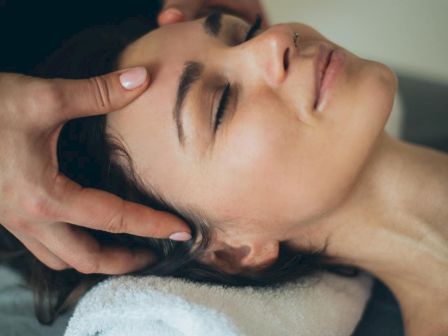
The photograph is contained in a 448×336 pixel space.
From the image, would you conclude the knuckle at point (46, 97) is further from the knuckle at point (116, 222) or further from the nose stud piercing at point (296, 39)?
the nose stud piercing at point (296, 39)

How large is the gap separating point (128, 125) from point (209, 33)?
242mm

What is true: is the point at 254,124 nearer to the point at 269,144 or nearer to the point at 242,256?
the point at 269,144

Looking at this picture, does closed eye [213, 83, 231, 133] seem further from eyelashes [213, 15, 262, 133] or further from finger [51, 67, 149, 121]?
finger [51, 67, 149, 121]

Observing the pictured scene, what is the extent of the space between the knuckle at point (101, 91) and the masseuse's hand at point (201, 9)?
0.34 meters

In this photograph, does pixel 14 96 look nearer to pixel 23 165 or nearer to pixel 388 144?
pixel 23 165

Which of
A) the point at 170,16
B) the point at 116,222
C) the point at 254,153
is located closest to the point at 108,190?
the point at 116,222

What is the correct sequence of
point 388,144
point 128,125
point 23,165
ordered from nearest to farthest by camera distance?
1. point 23,165
2. point 128,125
3. point 388,144

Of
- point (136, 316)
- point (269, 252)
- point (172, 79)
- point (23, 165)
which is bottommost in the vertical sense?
point (136, 316)

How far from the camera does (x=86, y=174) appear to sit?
944 mm

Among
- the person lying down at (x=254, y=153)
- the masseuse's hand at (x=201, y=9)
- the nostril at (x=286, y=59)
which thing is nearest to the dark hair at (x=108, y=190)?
the person lying down at (x=254, y=153)

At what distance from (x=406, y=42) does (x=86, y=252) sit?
100 centimetres

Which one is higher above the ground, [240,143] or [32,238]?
[240,143]

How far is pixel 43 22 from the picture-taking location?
46.4 inches

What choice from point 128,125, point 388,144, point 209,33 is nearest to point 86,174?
point 128,125
